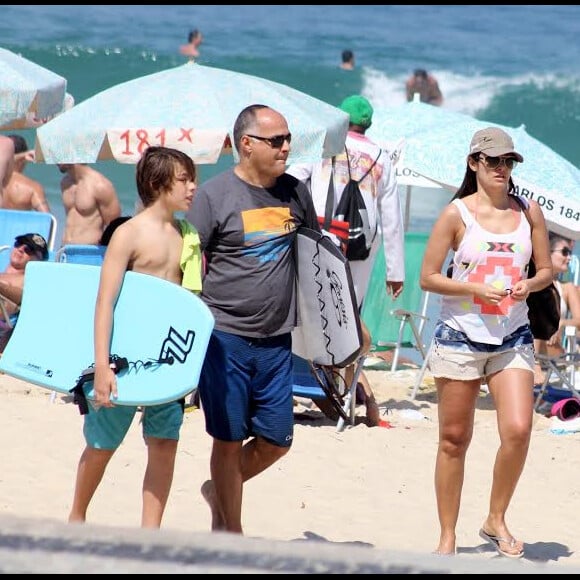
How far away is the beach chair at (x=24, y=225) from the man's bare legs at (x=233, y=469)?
4.90 meters

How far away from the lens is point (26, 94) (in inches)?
373

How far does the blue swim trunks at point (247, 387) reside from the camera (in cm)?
448

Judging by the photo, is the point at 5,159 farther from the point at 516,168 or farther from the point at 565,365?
the point at 565,365

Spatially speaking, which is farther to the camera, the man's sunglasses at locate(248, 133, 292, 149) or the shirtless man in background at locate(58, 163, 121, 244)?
the shirtless man in background at locate(58, 163, 121, 244)

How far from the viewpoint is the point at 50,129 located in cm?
780

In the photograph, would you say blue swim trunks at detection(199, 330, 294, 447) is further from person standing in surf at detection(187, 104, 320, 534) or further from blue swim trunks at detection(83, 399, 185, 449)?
blue swim trunks at detection(83, 399, 185, 449)

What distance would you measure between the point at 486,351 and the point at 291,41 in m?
25.2

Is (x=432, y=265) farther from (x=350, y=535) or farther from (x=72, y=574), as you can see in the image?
(x=72, y=574)

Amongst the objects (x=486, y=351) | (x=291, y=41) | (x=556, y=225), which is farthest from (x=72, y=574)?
(x=291, y=41)

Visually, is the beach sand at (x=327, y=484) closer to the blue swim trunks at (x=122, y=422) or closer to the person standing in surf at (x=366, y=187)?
the blue swim trunks at (x=122, y=422)

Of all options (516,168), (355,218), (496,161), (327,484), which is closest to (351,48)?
(516,168)

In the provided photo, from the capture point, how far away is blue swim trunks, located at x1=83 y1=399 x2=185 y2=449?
170 inches

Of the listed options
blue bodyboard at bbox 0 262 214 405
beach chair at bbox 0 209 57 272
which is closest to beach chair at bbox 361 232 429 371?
beach chair at bbox 0 209 57 272

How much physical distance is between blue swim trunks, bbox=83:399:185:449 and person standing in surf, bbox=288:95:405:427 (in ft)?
9.77
